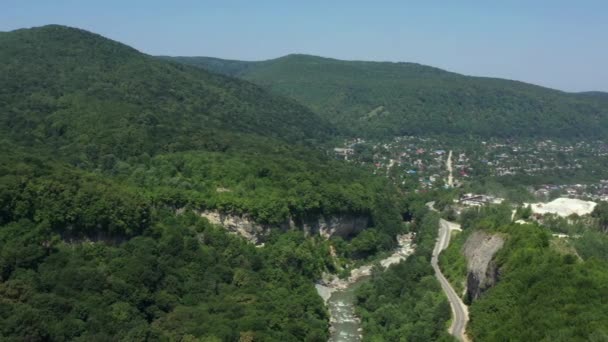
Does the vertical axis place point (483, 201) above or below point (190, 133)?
below

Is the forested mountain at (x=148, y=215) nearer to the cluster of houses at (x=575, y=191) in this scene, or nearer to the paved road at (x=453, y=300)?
the paved road at (x=453, y=300)

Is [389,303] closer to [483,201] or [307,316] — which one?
[307,316]

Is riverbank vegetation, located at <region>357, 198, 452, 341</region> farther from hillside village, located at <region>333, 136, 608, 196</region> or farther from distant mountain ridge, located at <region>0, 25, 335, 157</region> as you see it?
hillside village, located at <region>333, 136, 608, 196</region>

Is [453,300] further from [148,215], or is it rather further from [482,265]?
[148,215]

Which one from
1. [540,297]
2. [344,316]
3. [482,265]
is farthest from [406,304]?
[540,297]

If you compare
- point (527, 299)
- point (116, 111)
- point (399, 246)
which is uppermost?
point (116, 111)

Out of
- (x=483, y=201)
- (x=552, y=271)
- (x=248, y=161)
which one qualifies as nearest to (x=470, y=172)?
(x=483, y=201)
